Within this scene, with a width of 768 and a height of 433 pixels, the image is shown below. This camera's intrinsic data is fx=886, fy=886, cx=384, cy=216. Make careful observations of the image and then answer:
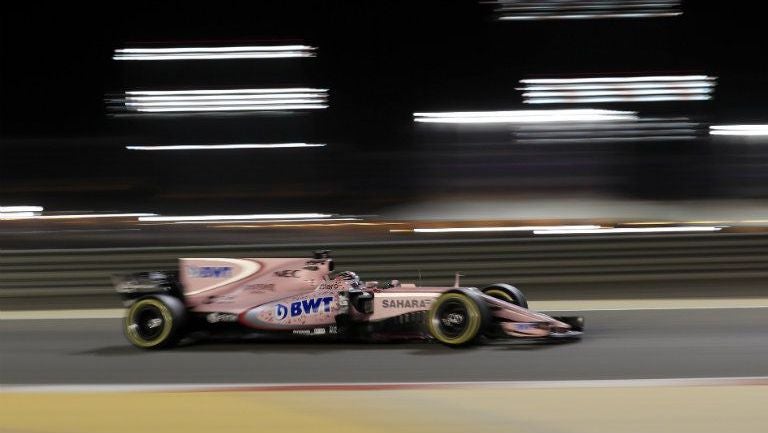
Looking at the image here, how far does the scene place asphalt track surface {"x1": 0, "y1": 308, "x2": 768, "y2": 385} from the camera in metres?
5.96

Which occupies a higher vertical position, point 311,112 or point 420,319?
point 311,112

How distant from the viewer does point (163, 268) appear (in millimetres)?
11125

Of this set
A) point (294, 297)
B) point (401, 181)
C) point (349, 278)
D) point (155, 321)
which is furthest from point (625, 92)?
point (155, 321)

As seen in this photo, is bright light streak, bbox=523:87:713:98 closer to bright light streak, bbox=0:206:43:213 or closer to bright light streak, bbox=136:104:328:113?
bright light streak, bbox=136:104:328:113

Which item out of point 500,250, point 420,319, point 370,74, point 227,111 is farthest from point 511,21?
point 420,319

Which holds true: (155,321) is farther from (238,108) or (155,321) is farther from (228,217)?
(238,108)

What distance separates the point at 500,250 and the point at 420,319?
13.1ft

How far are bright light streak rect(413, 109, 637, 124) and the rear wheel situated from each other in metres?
10.6

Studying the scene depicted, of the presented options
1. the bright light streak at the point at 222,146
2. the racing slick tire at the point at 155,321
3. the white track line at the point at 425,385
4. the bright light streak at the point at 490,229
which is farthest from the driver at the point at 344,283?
the bright light streak at the point at 222,146

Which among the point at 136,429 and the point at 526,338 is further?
the point at 526,338

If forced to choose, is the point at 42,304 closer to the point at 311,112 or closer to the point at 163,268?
the point at 163,268

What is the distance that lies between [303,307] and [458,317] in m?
1.29

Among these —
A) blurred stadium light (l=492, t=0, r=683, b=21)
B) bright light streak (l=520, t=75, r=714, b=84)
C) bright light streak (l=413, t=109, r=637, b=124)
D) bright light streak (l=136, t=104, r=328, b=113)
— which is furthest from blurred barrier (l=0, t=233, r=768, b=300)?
bright light streak (l=136, t=104, r=328, b=113)

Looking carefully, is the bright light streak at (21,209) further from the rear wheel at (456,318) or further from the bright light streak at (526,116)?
the rear wheel at (456,318)
